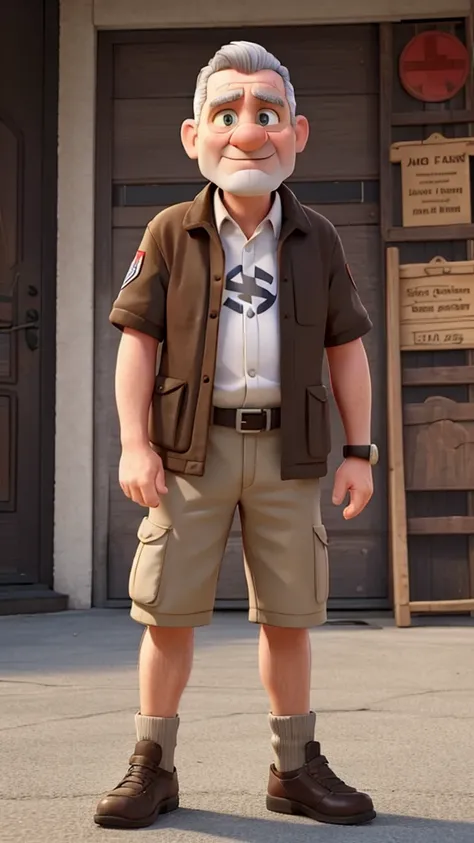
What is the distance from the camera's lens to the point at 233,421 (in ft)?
7.55

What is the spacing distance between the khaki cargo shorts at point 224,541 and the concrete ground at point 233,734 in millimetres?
379

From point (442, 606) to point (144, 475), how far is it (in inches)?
133

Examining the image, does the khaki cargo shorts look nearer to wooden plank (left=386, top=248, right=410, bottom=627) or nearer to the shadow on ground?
the shadow on ground

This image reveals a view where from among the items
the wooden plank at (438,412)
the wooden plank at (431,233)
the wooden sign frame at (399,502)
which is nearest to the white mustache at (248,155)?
the wooden sign frame at (399,502)

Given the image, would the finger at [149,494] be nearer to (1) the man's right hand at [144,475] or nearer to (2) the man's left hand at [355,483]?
(1) the man's right hand at [144,475]

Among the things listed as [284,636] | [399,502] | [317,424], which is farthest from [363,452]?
[399,502]

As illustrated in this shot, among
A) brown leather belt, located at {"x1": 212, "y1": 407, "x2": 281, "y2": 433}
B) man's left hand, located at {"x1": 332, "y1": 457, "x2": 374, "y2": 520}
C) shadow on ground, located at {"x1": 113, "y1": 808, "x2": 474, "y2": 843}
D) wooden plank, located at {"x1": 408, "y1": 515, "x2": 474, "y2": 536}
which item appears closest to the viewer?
shadow on ground, located at {"x1": 113, "y1": 808, "x2": 474, "y2": 843}

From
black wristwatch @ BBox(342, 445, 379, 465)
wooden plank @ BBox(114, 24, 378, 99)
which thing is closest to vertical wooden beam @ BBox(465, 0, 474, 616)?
wooden plank @ BBox(114, 24, 378, 99)

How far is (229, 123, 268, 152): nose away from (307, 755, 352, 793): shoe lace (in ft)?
3.92

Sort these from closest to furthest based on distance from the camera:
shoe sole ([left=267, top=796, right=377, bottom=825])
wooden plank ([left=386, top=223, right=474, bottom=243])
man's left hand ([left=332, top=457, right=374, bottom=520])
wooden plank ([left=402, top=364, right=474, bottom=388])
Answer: shoe sole ([left=267, top=796, right=377, bottom=825])
man's left hand ([left=332, top=457, right=374, bottom=520])
wooden plank ([left=402, top=364, right=474, bottom=388])
wooden plank ([left=386, top=223, right=474, bottom=243])

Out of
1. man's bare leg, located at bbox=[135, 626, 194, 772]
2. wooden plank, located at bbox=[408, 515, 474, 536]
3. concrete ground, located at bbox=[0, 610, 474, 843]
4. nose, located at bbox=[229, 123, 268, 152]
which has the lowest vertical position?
concrete ground, located at bbox=[0, 610, 474, 843]

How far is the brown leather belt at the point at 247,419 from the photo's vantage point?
2.29m

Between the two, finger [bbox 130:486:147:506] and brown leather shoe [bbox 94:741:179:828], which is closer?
brown leather shoe [bbox 94:741:179:828]

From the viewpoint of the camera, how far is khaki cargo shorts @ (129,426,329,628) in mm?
2250
